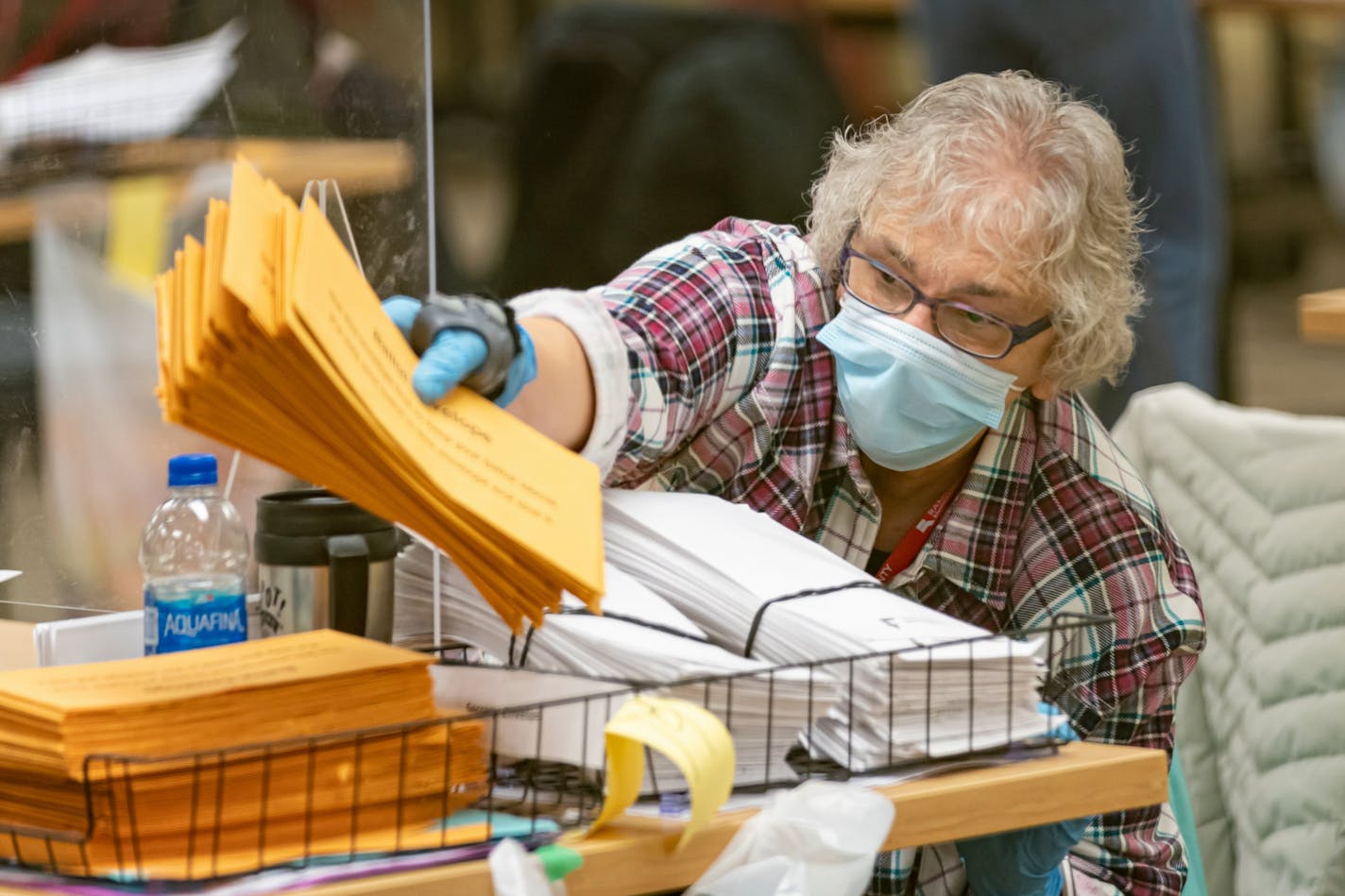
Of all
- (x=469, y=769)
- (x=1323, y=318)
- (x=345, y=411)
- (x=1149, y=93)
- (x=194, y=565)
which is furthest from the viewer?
(x=1149, y=93)

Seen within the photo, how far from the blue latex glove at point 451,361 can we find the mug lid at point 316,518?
0.14 m

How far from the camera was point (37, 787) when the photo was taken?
2.79ft

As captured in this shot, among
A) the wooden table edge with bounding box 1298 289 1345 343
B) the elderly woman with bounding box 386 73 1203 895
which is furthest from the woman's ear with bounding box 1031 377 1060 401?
the wooden table edge with bounding box 1298 289 1345 343

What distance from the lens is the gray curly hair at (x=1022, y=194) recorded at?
54.3 inches

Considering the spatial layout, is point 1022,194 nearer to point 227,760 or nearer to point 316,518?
point 316,518

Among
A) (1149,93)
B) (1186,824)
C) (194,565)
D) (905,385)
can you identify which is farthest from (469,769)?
(1149,93)

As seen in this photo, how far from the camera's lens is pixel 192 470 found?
3.61ft

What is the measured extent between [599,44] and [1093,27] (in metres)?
1.42

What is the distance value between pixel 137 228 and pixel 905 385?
0.67 metres

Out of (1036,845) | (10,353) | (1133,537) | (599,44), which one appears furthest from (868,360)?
(599,44)

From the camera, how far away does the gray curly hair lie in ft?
4.53

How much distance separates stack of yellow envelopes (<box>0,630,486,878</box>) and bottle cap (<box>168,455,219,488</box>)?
0.18 meters

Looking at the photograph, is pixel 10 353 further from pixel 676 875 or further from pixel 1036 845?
pixel 1036 845

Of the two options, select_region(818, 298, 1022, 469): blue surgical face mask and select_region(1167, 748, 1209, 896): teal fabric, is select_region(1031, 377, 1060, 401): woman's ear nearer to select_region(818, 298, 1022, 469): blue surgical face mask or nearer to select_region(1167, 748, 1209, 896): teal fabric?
select_region(818, 298, 1022, 469): blue surgical face mask
